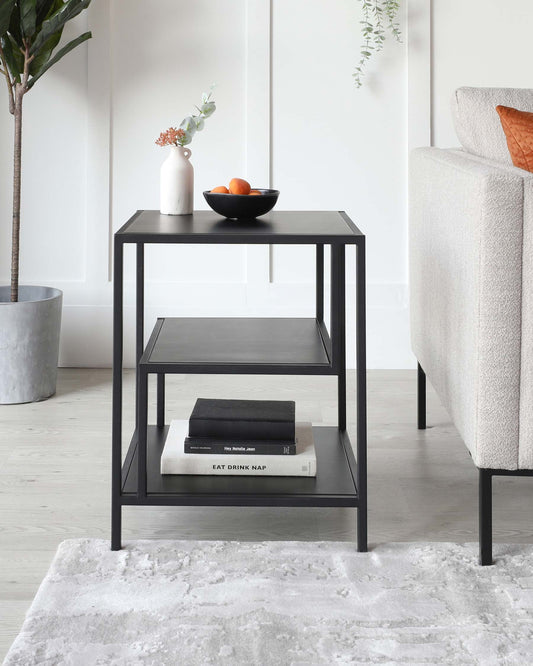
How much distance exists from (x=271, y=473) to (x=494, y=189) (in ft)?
2.36

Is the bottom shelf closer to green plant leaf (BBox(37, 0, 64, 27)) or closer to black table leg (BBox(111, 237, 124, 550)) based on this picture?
black table leg (BBox(111, 237, 124, 550))

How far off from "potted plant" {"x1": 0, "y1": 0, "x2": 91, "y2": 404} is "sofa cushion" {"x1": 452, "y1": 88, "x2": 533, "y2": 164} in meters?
1.29

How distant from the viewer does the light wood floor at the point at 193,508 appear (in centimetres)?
191

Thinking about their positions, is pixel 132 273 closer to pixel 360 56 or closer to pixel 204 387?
pixel 204 387

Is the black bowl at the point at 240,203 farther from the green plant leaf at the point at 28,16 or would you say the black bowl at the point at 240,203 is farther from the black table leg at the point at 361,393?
the green plant leaf at the point at 28,16

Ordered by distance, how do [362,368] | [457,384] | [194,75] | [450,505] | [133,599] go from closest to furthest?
[133,599] < [362,368] < [457,384] < [450,505] < [194,75]

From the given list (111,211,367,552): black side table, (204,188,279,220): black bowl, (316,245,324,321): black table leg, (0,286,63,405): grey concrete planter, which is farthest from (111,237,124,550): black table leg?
(0,286,63,405): grey concrete planter

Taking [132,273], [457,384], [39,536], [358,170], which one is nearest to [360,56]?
[358,170]

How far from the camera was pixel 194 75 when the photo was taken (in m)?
3.36

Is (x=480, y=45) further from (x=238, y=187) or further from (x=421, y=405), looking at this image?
(x=238, y=187)

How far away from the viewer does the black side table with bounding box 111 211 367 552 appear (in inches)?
68.5

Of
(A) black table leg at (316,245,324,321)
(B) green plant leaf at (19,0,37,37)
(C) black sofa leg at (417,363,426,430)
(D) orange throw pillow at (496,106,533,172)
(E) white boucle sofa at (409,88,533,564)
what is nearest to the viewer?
(E) white boucle sofa at (409,88,533,564)

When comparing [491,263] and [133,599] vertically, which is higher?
[491,263]

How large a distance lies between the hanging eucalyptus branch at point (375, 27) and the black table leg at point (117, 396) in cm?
183
